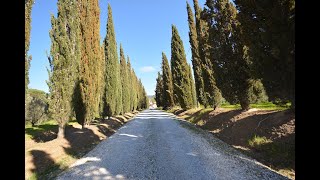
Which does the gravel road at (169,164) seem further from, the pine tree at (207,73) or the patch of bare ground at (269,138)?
the pine tree at (207,73)

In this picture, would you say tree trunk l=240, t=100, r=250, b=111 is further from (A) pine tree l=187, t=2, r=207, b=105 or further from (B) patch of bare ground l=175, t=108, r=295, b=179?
(A) pine tree l=187, t=2, r=207, b=105

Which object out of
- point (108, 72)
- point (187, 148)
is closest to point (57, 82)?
point (187, 148)

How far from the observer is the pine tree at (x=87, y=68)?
1775cm

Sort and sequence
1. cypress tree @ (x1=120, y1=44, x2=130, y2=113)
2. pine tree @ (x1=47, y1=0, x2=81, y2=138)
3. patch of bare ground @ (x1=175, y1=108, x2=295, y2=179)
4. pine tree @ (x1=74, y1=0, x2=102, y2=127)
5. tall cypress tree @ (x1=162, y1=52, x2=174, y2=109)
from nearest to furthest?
patch of bare ground @ (x1=175, y1=108, x2=295, y2=179)
pine tree @ (x1=47, y1=0, x2=81, y2=138)
pine tree @ (x1=74, y1=0, x2=102, y2=127)
cypress tree @ (x1=120, y1=44, x2=130, y2=113)
tall cypress tree @ (x1=162, y1=52, x2=174, y2=109)

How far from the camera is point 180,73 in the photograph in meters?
39.6

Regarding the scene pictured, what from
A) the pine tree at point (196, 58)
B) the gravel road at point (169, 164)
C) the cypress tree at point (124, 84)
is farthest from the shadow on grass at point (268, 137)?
the cypress tree at point (124, 84)

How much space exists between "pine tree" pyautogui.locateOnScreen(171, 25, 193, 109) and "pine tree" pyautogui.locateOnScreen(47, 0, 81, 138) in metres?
24.0

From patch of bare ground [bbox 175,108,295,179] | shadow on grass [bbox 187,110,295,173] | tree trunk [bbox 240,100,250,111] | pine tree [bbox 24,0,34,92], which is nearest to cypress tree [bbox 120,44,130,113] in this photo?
tree trunk [bbox 240,100,250,111]

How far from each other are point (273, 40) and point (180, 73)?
3216 cm

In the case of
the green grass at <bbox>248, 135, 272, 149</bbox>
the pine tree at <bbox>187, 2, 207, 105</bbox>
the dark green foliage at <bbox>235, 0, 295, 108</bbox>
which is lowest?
the green grass at <bbox>248, 135, 272, 149</bbox>

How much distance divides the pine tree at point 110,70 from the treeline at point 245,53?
964 cm

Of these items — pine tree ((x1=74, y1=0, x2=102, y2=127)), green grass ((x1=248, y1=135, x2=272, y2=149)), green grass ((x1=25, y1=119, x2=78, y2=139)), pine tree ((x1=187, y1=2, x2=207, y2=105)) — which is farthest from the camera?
pine tree ((x1=187, y1=2, x2=207, y2=105))

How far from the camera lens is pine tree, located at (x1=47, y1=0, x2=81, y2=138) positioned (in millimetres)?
13336
